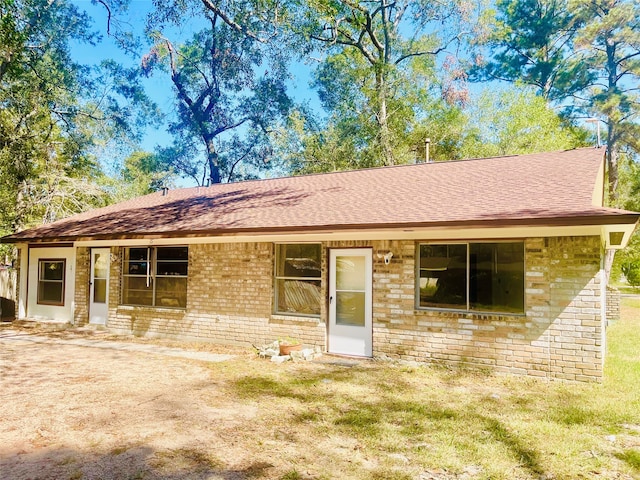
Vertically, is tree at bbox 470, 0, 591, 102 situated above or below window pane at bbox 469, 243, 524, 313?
above

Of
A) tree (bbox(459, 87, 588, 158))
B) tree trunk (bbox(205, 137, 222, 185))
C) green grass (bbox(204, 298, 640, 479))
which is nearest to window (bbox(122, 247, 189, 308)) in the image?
green grass (bbox(204, 298, 640, 479))

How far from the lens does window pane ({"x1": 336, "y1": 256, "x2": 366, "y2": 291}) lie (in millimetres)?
8609

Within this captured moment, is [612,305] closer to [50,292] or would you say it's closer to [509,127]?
[509,127]

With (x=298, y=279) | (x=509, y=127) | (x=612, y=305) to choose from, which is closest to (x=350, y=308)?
(x=298, y=279)

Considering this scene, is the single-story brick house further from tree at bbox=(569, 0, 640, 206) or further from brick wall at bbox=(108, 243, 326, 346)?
tree at bbox=(569, 0, 640, 206)

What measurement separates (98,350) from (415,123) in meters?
19.1

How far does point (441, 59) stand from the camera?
81.5 ft

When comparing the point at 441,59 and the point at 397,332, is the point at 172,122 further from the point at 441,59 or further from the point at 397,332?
the point at 397,332

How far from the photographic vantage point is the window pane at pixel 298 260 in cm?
906

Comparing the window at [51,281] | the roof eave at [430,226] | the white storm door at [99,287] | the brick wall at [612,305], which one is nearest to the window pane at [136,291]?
the white storm door at [99,287]

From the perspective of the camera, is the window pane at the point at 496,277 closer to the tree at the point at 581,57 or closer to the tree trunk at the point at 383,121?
the tree trunk at the point at 383,121

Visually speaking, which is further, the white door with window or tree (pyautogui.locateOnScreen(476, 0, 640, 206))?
tree (pyautogui.locateOnScreen(476, 0, 640, 206))

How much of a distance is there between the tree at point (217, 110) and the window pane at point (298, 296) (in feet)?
65.4

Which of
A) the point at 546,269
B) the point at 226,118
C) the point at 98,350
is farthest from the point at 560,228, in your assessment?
the point at 226,118
